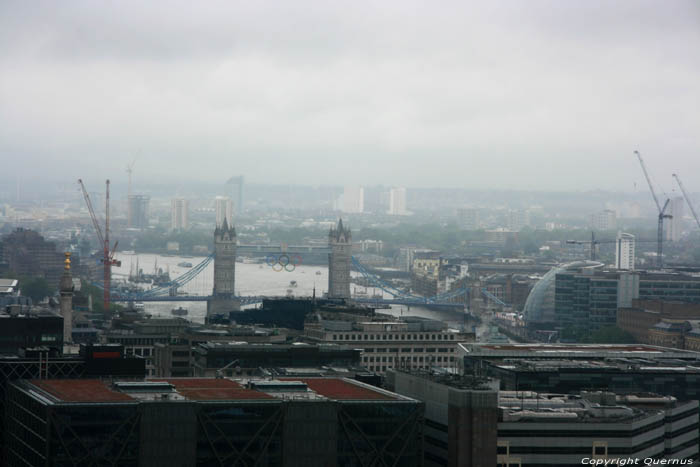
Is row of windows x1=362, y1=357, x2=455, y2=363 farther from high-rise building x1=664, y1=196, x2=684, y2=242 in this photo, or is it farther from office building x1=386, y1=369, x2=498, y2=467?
high-rise building x1=664, y1=196, x2=684, y2=242

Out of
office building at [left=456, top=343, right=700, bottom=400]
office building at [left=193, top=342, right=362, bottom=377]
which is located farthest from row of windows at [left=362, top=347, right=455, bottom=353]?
office building at [left=456, top=343, right=700, bottom=400]

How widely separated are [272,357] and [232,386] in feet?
38.6

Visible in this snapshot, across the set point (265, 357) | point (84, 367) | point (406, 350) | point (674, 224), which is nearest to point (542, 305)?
point (406, 350)

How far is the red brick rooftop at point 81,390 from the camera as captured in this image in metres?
30.1

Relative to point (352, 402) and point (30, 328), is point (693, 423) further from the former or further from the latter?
Result: point (30, 328)

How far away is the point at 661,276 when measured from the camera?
85188mm

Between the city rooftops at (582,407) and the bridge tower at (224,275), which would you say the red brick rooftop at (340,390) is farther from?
the bridge tower at (224,275)

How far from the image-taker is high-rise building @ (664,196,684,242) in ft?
573

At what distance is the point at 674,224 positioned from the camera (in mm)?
179875

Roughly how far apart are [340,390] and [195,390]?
102 inches

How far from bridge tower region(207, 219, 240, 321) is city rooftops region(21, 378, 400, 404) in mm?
63695

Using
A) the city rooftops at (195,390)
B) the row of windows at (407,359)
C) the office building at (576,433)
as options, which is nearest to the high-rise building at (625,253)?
the row of windows at (407,359)

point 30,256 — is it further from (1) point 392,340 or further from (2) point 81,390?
(2) point 81,390

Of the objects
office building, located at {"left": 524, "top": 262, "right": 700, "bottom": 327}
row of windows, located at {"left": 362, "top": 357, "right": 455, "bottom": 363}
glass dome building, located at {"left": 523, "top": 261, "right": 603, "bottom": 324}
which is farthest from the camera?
glass dome building, located at {"left": 523, "top": 261, "right": 603, "bottom": 324}
